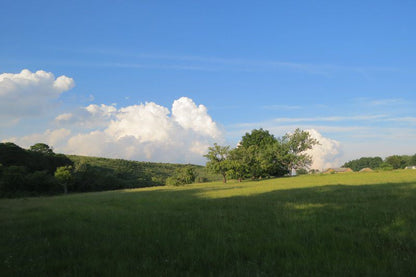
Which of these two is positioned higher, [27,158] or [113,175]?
[27,158]

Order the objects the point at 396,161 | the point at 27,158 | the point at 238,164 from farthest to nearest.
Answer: the point at 396,161
the point at 238,164
the point at 27,158

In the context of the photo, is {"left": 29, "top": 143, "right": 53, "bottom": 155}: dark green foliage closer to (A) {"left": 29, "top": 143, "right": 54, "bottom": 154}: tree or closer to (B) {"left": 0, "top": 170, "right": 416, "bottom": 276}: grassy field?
(A) {"left": 29, "top": 143, "right": 54, "bottom": 154}: tree

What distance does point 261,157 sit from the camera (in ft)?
213

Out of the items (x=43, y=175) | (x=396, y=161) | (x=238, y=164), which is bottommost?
(x=396, y=161)

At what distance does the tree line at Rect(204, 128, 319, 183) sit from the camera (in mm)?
56500

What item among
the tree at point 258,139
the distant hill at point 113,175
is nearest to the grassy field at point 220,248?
the distant hill at point 113,175

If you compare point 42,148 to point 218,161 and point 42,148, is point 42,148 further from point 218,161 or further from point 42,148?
point 218,161

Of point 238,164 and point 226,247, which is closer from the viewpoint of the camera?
point 226,247

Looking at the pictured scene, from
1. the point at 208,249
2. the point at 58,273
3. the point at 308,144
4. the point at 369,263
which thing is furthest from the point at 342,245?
the point at 308,144

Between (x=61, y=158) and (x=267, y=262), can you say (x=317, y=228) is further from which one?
(x=61, y=158)

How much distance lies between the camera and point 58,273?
4898mm

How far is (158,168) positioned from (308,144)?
57330 millimetres

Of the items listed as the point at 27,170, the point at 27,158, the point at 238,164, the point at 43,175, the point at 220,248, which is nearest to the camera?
the point at 220,248

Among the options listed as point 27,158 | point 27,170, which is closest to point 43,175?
point 27,170
